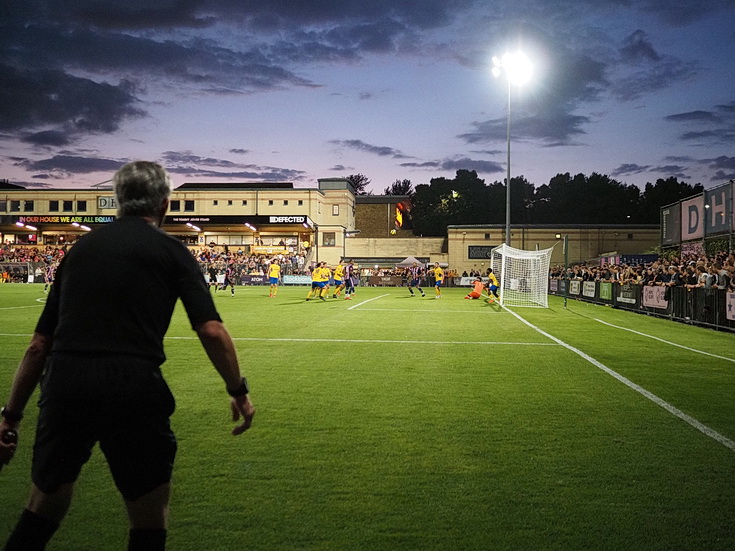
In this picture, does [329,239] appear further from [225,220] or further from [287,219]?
[225,220]

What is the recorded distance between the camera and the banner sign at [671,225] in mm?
32469

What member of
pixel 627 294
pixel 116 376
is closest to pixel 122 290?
pixel 116 376

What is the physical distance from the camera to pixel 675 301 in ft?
68.8

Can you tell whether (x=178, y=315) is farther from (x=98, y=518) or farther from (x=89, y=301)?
(x=89, y=301)

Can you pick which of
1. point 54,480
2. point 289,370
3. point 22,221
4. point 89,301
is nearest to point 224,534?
point 54,480

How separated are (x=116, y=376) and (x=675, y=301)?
71.2ft

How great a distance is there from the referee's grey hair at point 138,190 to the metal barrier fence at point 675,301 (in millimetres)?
17435

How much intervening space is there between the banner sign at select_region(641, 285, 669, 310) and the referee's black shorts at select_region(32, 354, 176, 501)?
871 inches

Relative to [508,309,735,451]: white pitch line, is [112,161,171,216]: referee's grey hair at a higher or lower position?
higher

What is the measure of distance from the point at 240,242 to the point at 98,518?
2959 inches

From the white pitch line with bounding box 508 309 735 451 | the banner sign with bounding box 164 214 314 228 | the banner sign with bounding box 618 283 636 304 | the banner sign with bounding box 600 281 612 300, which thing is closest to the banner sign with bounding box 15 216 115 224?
the banner sign with bounding box 164 214 314 228

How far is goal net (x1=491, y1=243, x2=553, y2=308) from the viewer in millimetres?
30033

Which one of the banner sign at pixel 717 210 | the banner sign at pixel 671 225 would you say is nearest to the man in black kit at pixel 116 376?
the banner sign at pixel 717 210

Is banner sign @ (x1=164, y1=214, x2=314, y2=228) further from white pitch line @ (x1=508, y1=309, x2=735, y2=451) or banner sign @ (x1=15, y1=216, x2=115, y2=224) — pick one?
white pitch line @ (x1=508, y1=309, x2=735, y2=451)
